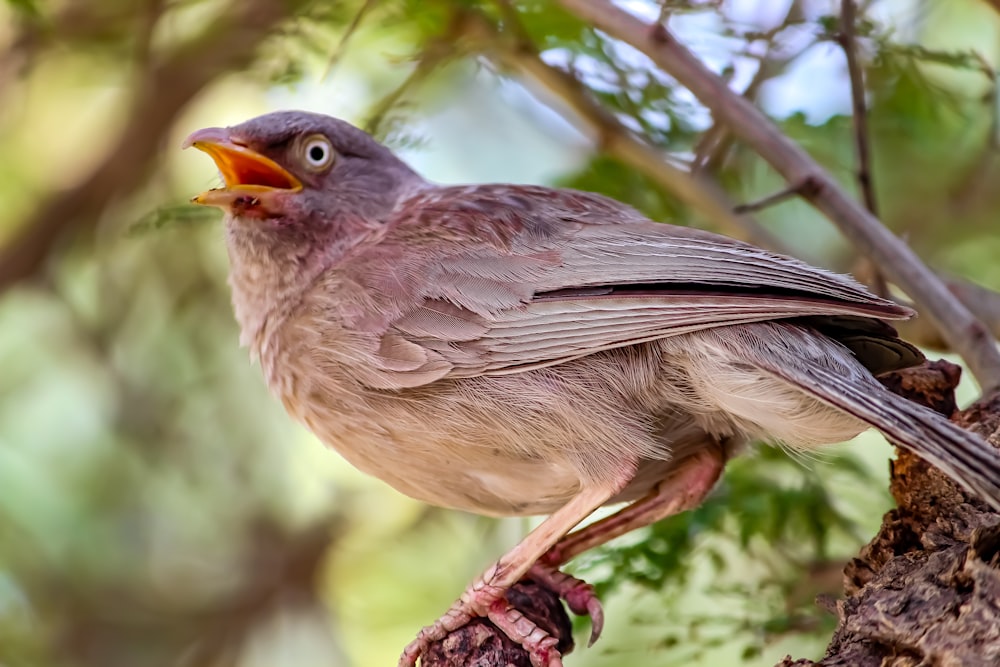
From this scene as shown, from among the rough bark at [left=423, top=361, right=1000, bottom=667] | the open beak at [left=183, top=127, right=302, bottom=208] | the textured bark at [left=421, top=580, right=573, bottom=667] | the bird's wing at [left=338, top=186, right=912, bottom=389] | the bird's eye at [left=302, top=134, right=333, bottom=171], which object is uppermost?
the bird's eye at [left=302, top=134, right=333, bottom=171]

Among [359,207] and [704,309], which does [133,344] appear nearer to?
[359,207]

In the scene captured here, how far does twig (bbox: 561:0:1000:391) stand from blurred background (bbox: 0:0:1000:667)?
33 centimetres

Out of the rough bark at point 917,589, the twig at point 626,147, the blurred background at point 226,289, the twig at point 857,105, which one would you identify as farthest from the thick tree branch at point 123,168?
the rough bark at point 917,589

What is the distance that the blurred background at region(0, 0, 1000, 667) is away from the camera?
429 centimetres

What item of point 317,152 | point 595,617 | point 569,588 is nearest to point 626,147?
point 317,152

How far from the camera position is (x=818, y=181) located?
364 centimetres

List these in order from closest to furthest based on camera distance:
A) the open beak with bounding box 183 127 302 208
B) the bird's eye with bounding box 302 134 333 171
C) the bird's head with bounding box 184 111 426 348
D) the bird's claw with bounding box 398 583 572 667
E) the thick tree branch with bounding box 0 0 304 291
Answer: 1. the bird's claw with bounding box 398 583 572 667
2. the open beak with bounding box 183 127 302 208
3. the bird's head with bounding box 184 111 426 348
4. the bird's eye with bounding box 302 134 333 171
5. the thick tree branch with bounding box 0 0 304 291

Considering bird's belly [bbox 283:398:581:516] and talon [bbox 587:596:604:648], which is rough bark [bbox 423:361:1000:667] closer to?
talon [bbox 587:596:604:648]

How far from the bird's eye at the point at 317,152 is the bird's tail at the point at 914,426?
181 centimetres

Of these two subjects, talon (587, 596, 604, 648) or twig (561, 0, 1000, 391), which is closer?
talon (587, 596, 604, 648)

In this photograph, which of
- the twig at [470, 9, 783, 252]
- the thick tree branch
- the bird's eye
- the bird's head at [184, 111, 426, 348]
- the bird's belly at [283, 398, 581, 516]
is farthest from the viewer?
the thick tree branch

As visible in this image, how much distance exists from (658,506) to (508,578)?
0.66m

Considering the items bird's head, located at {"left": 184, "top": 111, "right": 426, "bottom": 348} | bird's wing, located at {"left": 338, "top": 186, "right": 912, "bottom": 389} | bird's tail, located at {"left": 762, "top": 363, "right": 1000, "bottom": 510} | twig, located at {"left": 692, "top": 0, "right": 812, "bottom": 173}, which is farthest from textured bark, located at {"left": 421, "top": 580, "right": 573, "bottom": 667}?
twig, located at {"left": 692, "top": 0, "right": 812, "bottom": 173}

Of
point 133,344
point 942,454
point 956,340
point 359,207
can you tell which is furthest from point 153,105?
point 942,454
